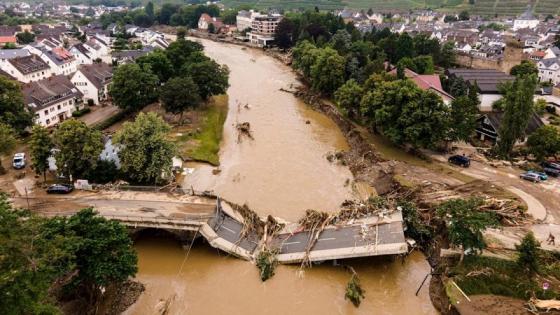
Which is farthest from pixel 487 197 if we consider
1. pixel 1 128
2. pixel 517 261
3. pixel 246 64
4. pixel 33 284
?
pixel 246 64

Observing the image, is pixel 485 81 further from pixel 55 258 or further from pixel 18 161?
pixel 18 161

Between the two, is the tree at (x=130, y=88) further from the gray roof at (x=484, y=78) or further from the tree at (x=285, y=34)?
the tree at (x=285, y=34)

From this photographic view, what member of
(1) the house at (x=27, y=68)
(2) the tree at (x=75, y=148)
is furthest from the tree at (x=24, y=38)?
(2) the tree at (x=75, y=148)

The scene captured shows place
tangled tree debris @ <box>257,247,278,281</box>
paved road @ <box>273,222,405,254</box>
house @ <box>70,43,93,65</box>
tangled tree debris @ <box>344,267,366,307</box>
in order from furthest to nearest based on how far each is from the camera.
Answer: house @ <box>70,43,93,65</box>, paved road @ <box>273,222,405,254</box>, tangled tree debris @ <box>257,247,278,281</box>, tangled tree debris @ <box>344,267,366,307</box>

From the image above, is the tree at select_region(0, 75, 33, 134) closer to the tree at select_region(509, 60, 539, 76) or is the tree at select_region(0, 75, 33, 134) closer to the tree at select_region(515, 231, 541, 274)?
the tree at select_region(515, 231, 541, 274)

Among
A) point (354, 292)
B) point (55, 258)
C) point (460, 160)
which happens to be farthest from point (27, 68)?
point (460, 160)

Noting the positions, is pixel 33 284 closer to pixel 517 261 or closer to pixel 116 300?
pixel 116 300

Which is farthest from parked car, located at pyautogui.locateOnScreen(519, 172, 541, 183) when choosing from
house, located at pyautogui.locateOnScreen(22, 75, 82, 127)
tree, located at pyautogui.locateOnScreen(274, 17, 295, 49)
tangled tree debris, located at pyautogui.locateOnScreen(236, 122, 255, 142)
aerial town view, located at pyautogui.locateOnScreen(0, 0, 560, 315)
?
tree, located at pyautogui.locateOnScreen(274, 17, 295, 49)
